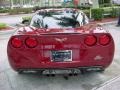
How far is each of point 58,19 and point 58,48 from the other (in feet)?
4.25

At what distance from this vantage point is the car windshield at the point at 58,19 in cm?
632

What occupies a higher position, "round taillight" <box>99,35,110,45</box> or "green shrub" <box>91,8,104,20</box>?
"round taillight" <box>99,35,110,45</box>

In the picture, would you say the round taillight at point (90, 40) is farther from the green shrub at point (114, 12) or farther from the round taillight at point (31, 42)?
the green shrub at point (114, 12)

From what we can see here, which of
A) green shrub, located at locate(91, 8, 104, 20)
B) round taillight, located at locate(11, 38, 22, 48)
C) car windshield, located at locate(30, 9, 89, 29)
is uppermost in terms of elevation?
car windshield, located at locate(30, 9, 89, 29)

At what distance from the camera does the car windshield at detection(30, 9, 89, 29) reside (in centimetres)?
632

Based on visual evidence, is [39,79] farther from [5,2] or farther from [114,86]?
[5,2]

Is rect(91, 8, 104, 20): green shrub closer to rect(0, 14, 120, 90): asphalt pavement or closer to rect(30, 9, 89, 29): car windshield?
rect(30, 9, 89, 29): car windshield

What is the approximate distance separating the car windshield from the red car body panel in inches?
31.0

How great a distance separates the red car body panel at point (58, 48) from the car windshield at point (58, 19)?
0.79 metres

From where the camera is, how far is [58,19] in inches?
258

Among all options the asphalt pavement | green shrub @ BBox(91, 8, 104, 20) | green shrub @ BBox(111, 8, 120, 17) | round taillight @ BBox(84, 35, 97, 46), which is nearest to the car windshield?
round taillight @ BBox(84, 35, 97, 46)

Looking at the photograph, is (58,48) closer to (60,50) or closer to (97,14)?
(60,50)

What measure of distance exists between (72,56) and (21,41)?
0.88m

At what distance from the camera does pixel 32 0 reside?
53250 millimetres
